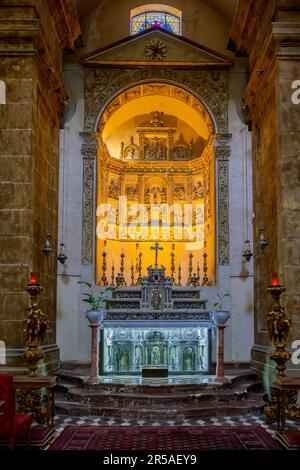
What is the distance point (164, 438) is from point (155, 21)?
11992 mm

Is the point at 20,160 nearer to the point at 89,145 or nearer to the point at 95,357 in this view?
the point at 95,357

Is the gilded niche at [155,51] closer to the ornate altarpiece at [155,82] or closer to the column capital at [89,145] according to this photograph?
the ornate altarpiece at [155,82]

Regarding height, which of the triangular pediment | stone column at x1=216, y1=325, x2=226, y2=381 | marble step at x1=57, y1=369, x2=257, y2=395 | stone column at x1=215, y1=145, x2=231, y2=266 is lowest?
marble step at x1=57, y1=369, x2=257, y2=395

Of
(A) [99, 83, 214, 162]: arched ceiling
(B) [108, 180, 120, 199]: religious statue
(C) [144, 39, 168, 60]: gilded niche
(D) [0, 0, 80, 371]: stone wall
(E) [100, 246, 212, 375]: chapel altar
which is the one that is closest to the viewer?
(D) [0, 0, 80, 371]: stone wall

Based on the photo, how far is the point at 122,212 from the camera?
16547mm

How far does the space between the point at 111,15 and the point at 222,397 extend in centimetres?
1063

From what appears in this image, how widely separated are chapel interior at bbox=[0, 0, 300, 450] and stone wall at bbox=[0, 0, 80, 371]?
27mm

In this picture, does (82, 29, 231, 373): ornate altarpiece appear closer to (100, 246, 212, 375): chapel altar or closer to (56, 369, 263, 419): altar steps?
(100, 246, 212, 375): chapel altar

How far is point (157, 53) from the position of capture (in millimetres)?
14578

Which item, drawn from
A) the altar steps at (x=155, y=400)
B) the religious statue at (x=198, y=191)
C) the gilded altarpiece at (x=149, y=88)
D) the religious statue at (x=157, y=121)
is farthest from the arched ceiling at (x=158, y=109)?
the altar steps at (x=155, y=400)

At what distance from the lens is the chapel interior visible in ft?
30.7

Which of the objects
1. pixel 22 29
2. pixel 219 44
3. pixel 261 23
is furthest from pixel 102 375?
pixel 219 44

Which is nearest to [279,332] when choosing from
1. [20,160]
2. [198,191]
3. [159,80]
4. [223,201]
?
[20,160]

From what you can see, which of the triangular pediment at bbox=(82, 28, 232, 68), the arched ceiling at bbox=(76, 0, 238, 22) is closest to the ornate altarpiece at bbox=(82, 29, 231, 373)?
the triangular pediment at bbox=(82, 28, 232, 68)
